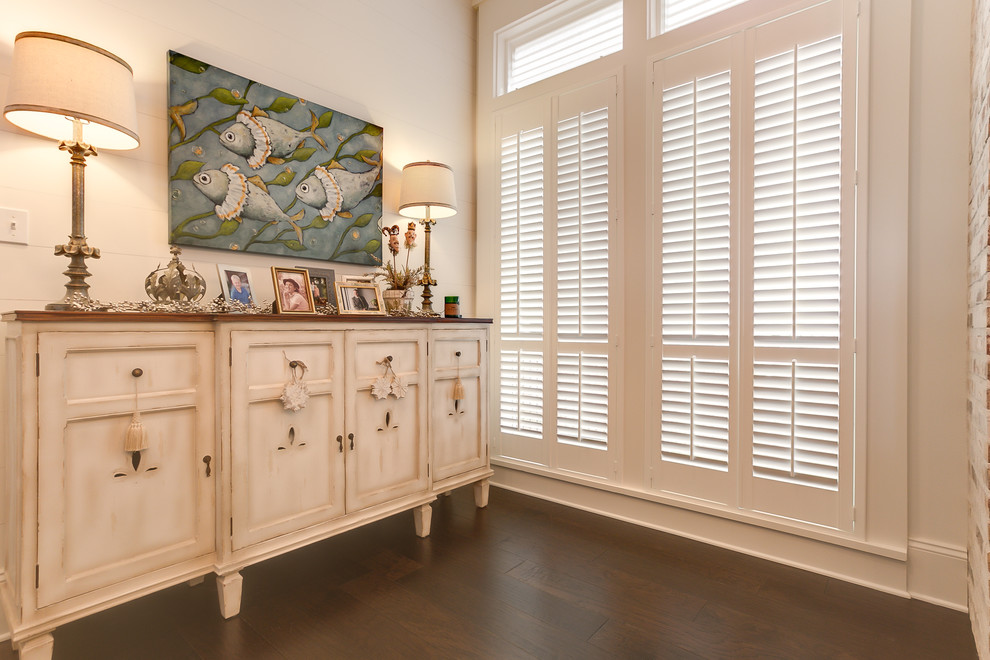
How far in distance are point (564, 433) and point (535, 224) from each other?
4.18ft

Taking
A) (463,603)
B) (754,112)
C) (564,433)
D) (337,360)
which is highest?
(754,112)

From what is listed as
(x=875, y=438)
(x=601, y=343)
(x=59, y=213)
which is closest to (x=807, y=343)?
(x=875, y=438)

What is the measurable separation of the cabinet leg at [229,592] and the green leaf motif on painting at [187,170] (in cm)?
151

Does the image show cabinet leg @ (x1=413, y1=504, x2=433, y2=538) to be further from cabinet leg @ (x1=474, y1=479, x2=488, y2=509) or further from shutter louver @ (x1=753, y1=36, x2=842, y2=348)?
shutter louver @ (x1=753, y1=36, x2=842, y2=348)

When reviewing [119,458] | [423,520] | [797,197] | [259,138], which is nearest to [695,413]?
[797,197]

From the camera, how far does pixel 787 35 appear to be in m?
2.13

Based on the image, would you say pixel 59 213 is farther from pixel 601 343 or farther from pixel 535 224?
pixel 601 343

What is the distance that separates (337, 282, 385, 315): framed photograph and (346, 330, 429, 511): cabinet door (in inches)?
12.0

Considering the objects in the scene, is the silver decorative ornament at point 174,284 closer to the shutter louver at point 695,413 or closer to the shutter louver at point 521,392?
the shutter louver at point 521,392

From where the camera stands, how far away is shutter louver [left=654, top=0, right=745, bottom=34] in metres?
2.41

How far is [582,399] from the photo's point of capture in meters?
2.82

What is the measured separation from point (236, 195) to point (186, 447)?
1.11 m

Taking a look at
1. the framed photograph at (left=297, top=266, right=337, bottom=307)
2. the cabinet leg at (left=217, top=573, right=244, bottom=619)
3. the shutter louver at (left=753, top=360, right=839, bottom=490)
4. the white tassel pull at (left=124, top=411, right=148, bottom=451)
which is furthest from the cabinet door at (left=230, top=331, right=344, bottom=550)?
the shutter louver at (left=753, top=360, right=839, bottom=490)

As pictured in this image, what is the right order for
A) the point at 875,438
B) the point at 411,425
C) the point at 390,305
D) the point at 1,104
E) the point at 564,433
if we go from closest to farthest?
the point at 1,104 < the point at 875,438 < the point at 411,425 < the point at 390,305 < the point at 564,433
